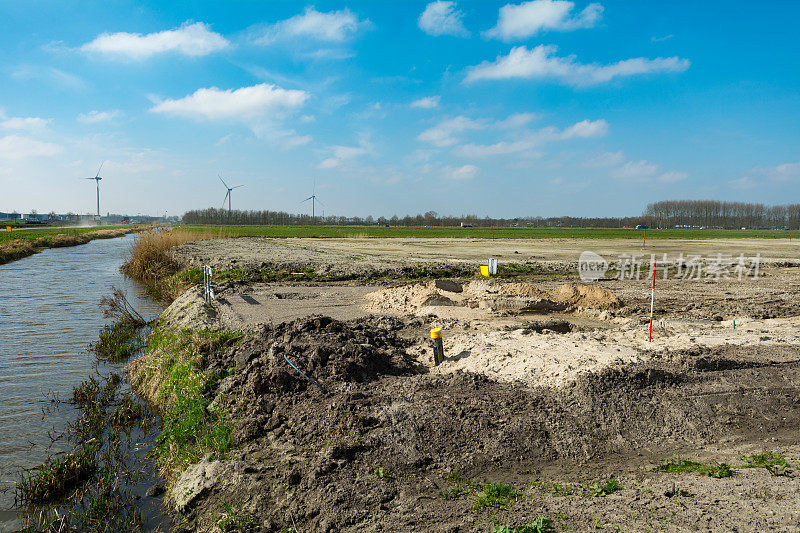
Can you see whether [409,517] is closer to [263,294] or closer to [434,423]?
[434,423]

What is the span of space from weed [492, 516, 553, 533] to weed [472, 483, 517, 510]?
414 mm

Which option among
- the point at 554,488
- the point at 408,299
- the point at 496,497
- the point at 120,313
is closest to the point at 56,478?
the point at 496,497

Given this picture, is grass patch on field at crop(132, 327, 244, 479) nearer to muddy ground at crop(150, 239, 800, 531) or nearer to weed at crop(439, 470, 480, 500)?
muddy ground at crop(150, 239, 800, 531)

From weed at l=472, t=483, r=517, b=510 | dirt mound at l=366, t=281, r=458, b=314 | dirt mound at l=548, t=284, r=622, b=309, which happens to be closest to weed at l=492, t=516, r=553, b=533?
weed at l=472, t=483, r=517, b=510

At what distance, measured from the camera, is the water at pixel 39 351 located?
693cm

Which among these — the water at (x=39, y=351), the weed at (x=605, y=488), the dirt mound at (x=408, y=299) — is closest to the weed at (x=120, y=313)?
the water at (x=39, y=351)

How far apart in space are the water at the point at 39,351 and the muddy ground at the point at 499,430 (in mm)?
2497

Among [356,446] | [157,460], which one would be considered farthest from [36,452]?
[356,446]

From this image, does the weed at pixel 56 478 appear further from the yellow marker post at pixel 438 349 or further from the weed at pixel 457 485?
the yellow marker post at pixel 438 349

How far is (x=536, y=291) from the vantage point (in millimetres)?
14672

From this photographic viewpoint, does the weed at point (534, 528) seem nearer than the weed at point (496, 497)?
Yes

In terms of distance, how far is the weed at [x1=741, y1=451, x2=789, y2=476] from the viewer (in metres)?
4.88

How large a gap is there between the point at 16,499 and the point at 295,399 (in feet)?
10.8

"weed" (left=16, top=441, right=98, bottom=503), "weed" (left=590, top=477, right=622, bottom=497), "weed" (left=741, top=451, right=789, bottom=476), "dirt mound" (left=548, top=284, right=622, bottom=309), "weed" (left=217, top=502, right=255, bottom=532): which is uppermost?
"dirt mound" (left=548, top=284, right=622, bottom=309)
